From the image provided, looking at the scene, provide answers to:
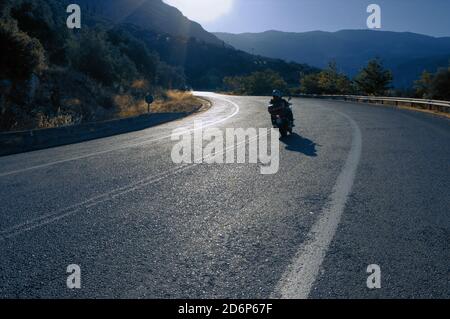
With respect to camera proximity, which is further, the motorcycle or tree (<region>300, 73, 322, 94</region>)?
tree (<region>300, 73, 322, 94</region>)

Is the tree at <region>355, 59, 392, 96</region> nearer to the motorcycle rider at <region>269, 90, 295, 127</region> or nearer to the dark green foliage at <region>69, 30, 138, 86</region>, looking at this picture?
the dark green foliage at <region>69, 30, 138, 86</region>

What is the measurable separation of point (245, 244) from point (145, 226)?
1.22 meters

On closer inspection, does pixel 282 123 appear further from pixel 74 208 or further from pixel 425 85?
pixel 425 85

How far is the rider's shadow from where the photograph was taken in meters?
9.48

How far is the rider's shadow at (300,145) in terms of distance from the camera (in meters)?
9.48

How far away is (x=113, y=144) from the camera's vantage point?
37.4 feet

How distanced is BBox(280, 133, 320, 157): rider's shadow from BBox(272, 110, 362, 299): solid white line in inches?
126

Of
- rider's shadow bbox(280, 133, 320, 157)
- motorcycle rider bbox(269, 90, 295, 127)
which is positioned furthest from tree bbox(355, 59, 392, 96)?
rider's shadow bbox(280, 133, 320, 157)

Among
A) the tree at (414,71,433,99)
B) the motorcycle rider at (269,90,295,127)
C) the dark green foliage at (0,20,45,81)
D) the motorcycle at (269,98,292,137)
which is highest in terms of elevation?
the tree at (414,71,433,99)

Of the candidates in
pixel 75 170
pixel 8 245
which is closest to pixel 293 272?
pixel 8 245

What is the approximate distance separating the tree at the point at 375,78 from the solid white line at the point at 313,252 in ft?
220

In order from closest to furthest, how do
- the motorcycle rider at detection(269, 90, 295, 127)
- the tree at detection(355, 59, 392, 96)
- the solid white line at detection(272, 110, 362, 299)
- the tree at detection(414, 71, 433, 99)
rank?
the solid white line at detection(272, 110, 362, 299) → the motorcycle rider at detection(269, 90, 295, 127) → the tree at detection(414, 71, 433, 99) → the tree at detection(355, 59, 392, 96)

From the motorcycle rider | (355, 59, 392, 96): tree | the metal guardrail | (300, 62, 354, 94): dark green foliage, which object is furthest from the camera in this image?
(355, 59, 392, 96): tree
